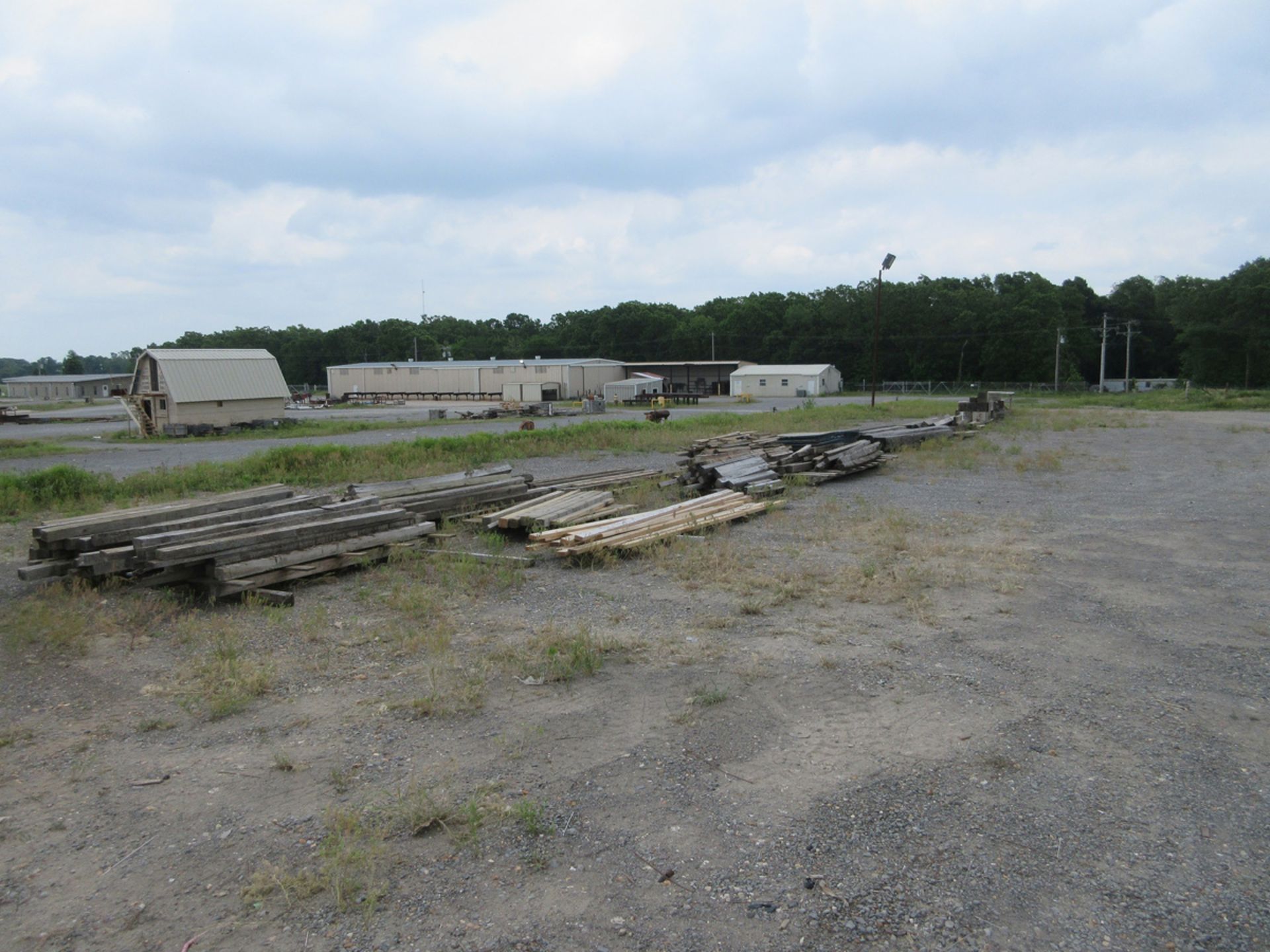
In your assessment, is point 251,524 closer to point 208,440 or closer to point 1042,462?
point 1042,462

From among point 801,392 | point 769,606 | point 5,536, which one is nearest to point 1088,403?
point 801,392

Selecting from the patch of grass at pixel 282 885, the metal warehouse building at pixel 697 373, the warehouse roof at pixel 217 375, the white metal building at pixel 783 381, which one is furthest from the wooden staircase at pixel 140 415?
the white metal building at pixel 783 381

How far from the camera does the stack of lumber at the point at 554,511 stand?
11.8m

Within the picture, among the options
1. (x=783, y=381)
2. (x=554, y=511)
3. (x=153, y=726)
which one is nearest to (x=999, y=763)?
(x=153, y=726)

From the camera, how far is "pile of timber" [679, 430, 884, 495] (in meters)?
15.9

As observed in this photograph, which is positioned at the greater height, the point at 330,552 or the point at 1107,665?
the point at 330,552

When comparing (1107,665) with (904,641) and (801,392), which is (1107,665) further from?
(801,392)

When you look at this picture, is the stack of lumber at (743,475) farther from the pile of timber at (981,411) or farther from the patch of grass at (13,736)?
the pile of timber at (981,411)

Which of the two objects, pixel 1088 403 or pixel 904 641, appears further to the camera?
pixel 1088 403

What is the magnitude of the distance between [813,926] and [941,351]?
317 ft

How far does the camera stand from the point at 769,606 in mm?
8406

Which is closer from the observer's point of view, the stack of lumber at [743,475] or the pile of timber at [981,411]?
the stack of lumber at [743,475]

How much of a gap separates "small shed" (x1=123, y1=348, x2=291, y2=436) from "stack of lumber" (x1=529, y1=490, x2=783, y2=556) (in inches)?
1187

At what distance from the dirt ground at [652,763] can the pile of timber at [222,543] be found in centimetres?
39
